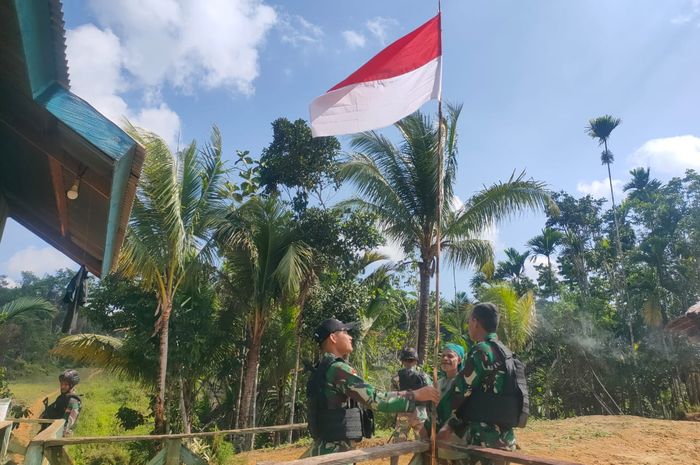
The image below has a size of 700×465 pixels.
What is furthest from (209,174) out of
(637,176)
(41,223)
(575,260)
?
(637,176)

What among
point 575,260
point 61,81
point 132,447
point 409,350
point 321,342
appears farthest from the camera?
point 575,260

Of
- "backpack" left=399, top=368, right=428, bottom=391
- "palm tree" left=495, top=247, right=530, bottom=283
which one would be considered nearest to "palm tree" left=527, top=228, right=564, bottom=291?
"palm tree" left=495, top=247, right=530, bottom=283

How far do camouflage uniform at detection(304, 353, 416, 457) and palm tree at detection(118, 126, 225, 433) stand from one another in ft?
22.8

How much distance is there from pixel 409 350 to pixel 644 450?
6371 millimetres

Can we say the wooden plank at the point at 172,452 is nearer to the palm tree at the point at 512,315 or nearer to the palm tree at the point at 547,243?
the palm tree at the point at 512,315

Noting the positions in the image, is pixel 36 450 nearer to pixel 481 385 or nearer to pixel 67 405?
pixel 67 405

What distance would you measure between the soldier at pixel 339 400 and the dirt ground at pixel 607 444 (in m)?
5.85

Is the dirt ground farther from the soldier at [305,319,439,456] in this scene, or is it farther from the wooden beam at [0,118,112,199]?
the wooden beam at [0,118,112,199]

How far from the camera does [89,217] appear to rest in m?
3.46

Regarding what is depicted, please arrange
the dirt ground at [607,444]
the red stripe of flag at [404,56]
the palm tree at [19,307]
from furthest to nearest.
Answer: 1. the palm tree at [19,307]
2. the dirt ground at [607,444]
3. the red stripe of flag at [404,56]

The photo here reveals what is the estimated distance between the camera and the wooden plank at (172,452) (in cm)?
521

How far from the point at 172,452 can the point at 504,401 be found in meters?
3.92

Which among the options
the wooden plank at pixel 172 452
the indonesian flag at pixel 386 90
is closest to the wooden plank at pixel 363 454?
the indonesian flag at pixel 386 90

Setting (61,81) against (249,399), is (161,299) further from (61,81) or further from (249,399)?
(61,81)
